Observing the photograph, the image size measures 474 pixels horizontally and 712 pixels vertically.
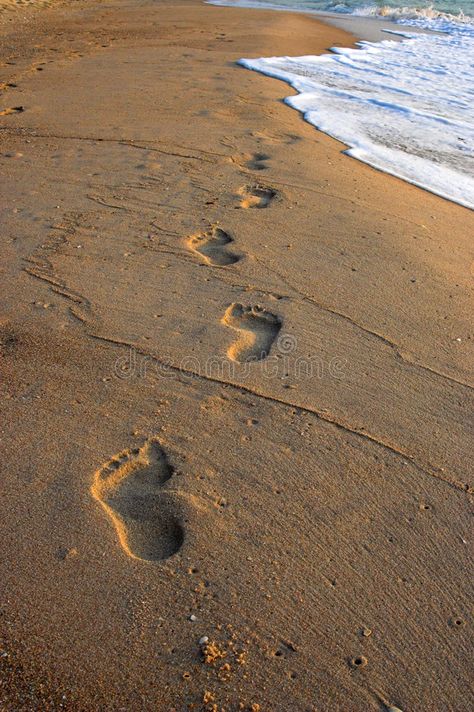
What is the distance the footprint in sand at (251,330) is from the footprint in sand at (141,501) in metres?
0.70

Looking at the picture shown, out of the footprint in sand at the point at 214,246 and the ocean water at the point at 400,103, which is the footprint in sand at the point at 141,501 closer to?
the footprint in sand at the point at 214,246

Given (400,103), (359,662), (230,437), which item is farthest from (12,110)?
(359,662)

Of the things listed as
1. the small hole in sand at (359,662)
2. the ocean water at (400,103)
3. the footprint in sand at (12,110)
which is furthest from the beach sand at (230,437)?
the footprint in sand at (12,110)

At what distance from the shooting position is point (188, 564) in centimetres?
209

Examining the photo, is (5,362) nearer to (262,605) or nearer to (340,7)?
(262,605)

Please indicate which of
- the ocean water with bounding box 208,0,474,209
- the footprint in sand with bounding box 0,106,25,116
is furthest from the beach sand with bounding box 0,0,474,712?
the footprint in sand with bounding box 0,106,25,116

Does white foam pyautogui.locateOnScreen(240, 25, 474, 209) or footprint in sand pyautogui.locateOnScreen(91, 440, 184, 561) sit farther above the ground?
white foam pyautogui.locateOnScreen(240, 25, 474, 209)

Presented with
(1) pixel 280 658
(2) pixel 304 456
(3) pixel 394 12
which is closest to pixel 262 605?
(1) pixel 280 658

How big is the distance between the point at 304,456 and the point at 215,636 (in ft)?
2.64

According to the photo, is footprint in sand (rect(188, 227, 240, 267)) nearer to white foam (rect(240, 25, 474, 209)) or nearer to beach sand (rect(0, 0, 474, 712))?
beach sand (rect(0, 0, 474, 712))

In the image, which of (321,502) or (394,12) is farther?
(394,12)

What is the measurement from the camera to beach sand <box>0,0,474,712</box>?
1.85 meters

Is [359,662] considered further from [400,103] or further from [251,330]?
[400,103]

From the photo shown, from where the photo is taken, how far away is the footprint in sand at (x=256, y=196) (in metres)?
4.52
